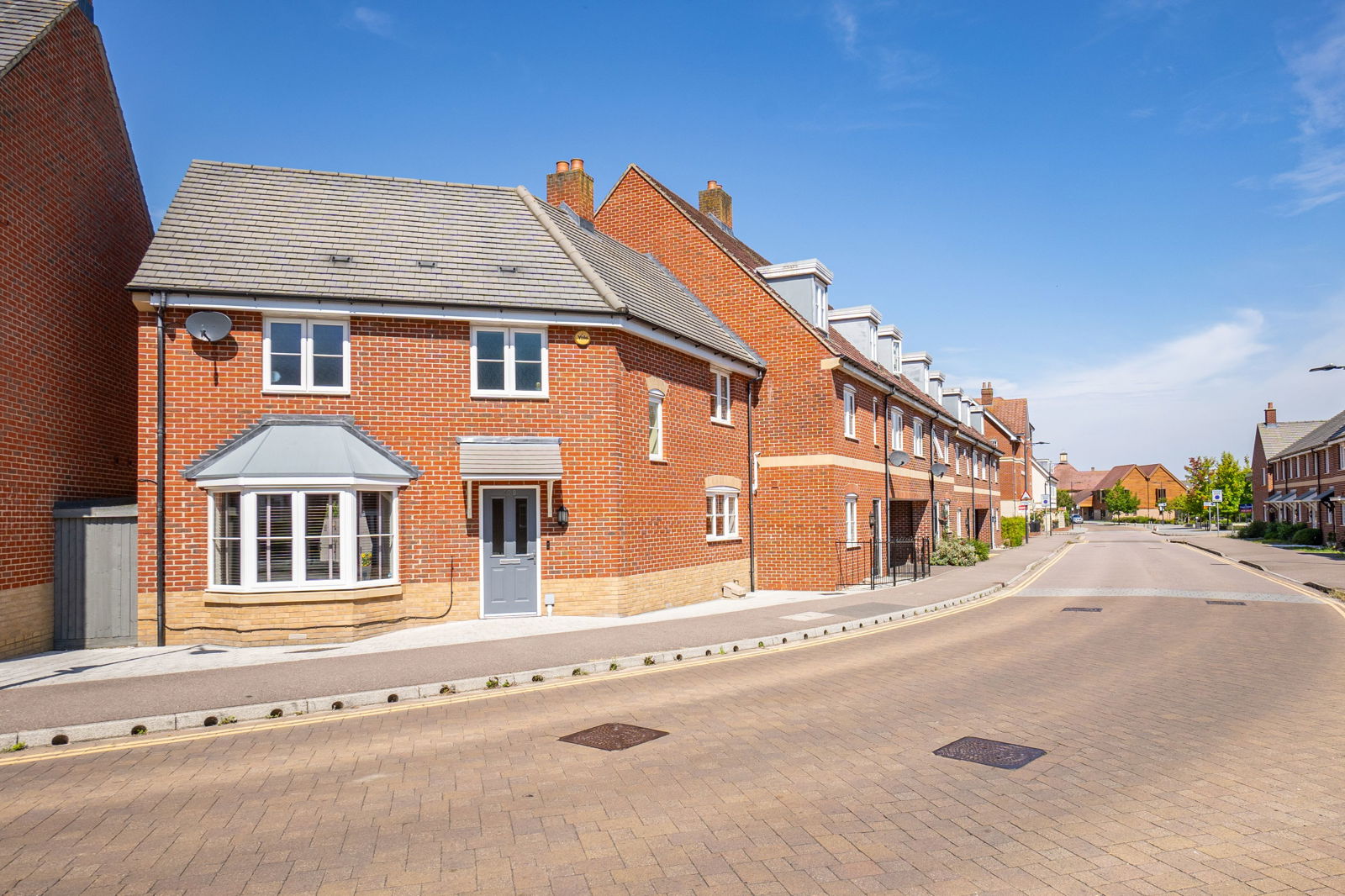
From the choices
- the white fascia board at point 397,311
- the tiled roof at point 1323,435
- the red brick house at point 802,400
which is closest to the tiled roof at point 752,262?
the red brick house at point 802,400

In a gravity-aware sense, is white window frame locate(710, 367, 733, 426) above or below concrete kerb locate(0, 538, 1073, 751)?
above

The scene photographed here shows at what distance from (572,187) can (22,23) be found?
12.9 meters

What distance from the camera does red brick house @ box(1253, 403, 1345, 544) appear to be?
50.2m

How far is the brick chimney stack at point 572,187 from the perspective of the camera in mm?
24297

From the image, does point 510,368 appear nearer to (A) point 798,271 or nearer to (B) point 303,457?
(B) point 303,457

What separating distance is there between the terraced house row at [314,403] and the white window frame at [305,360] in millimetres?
40

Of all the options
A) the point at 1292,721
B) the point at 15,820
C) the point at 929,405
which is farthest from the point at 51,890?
the point at 929,405

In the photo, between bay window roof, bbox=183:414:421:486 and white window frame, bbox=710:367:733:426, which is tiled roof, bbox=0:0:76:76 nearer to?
bay window roof, bbox=183:414:421:486

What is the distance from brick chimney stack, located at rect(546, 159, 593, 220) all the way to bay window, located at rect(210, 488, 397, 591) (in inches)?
501

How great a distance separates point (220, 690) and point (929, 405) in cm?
2746

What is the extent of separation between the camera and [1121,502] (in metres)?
127

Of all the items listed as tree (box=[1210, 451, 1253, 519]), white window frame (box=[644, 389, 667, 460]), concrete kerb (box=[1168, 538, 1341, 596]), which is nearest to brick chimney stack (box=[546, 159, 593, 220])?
white window frame (box=[644, 389, 667, 460])

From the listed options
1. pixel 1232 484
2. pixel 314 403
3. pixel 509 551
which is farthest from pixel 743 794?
pixel 1232 484

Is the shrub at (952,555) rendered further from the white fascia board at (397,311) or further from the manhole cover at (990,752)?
the manhole cover at (990,752)
